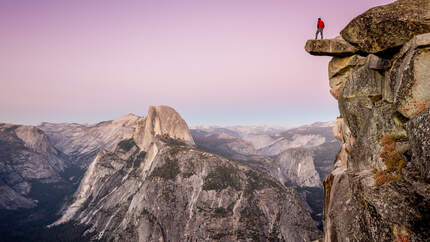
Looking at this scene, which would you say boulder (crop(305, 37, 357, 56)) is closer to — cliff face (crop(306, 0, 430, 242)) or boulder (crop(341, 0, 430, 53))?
cliff face (crop(306, 0, 430, 242))

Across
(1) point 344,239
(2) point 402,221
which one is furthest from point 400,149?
(1) point 344,239

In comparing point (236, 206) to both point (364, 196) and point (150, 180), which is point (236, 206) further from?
point (364, 196)

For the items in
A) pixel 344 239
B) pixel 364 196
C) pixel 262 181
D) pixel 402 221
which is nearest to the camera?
pixel 402 221

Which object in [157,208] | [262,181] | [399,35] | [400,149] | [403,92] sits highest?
[399,35]

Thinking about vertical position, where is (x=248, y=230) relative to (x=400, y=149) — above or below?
below

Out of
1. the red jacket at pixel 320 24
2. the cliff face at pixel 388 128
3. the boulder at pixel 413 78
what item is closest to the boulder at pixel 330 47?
the cliff face at pixel 388 128

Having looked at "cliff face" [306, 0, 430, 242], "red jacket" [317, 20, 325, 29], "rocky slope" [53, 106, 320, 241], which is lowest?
"rocky slope" [53, 106, 320, 241]

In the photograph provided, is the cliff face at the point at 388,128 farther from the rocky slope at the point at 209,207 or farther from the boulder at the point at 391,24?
the rocky slope at the point at 209,207

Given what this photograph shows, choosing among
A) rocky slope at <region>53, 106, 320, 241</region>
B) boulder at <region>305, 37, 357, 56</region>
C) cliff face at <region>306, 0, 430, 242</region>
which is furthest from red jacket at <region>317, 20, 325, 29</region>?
rocky slope at <region>53, 106, 320, 241</region>
